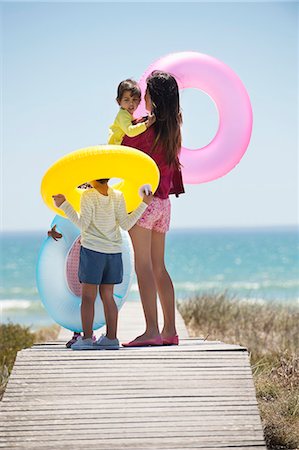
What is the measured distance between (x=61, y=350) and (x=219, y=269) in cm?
4188

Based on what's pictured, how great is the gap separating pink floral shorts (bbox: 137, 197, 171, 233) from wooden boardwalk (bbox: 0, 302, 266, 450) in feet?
3.05

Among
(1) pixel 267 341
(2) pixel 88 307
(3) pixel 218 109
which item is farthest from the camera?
(1) pixel 267 341

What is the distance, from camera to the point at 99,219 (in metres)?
5.58

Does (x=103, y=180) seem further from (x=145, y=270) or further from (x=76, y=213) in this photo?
Answer: (x=145, y=270)

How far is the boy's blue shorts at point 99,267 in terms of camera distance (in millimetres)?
5555

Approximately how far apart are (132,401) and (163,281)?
133 centimetres

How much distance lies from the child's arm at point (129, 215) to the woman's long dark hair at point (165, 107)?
1.40 feet

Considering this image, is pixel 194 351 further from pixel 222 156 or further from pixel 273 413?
pixel 222 156

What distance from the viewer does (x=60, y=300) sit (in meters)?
6.32

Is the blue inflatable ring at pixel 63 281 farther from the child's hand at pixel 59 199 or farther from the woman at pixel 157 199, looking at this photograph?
the child's hand at pixel 59 199

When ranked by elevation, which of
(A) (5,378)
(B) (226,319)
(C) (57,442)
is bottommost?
(B) (226,319)

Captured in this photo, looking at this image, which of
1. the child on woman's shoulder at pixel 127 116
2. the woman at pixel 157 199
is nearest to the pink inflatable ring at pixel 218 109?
the woman at pixel 157 199

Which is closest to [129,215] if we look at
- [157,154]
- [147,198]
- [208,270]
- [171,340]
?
[147,198]

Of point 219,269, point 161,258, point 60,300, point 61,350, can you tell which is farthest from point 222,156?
point 219,269
